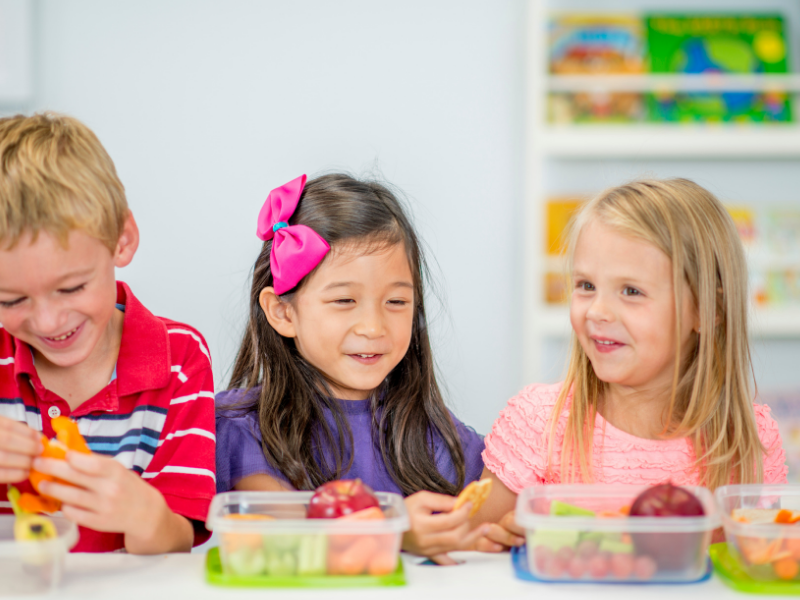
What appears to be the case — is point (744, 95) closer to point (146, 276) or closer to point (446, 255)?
point (446, 255)

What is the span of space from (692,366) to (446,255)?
135 centimetres

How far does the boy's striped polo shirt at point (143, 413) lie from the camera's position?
41.3 inches

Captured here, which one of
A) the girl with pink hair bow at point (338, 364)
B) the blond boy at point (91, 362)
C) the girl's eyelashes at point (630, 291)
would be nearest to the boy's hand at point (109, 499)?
the blond boy at point (91, 362)

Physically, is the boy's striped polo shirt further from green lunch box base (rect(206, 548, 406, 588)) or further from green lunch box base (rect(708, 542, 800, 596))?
green lunch box base (rect(708, 542, 800, 596))

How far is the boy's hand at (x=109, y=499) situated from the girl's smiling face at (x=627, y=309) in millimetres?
641

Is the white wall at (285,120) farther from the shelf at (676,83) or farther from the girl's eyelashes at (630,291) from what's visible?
the girl's eyelashes at (630,291)

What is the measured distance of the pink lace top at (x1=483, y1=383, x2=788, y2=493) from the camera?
46.4 inches

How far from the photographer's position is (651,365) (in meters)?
1.16

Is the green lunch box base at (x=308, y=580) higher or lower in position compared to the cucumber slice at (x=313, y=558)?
lower

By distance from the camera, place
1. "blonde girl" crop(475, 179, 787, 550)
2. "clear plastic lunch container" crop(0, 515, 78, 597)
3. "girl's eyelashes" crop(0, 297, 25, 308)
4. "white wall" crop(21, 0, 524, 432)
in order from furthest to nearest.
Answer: "white wall" crop(21, 0, 524, 432)
"blonde girl" crop(475, 179, 787, 550)
"girl's eyelashes" crop(0, 297, 25, 308)
"clear plastic lunch container" crop(0, 515, 78, 597)

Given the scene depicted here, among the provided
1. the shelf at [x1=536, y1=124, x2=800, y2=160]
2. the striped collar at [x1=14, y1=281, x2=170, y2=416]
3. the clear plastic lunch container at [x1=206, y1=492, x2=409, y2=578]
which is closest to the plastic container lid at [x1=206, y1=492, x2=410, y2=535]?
the clear plastic lunch container at [x1=206, y1=492, x2=409, y2=578]

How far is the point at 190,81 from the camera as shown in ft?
7.97

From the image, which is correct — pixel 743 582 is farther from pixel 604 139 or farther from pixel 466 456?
pixel 604 139

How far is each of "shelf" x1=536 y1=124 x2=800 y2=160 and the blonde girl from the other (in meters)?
1.04
